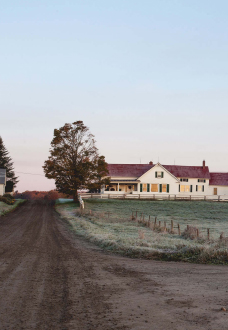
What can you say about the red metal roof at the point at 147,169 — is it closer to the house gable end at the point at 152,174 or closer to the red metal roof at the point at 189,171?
the red metal roof at the point at 189,171

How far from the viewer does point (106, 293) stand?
323 inches

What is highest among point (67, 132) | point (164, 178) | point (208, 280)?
point (67, 132)

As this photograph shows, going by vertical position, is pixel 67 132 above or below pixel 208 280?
above

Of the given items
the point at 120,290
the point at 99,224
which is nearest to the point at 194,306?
the point at 120,290

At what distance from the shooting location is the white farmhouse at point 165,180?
62.7 meters

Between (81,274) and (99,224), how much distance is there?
16.0m

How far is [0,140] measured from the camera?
2832 inches

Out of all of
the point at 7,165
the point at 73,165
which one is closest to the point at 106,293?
the point at 73,165

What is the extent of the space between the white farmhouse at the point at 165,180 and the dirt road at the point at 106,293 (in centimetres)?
4813

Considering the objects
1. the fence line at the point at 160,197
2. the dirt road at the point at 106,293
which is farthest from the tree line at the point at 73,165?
the dirt road at the point at 106,293

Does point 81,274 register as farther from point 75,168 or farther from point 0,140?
point 0,140

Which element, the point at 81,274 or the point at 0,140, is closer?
the point at 81,274

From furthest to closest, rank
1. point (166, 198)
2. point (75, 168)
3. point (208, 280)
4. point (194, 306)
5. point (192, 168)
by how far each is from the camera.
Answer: point (192, 168)
point (166, 198)
point (75, 168)
point (208, 280)
point (194, 306)

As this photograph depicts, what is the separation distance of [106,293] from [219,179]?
63.1 metres
